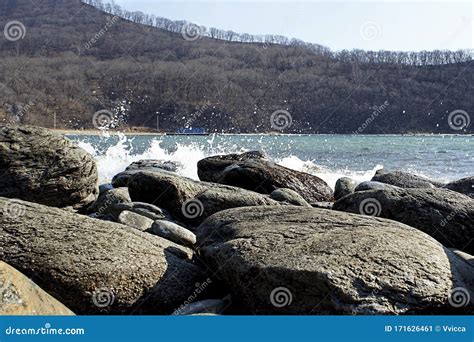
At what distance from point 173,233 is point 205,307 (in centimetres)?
195

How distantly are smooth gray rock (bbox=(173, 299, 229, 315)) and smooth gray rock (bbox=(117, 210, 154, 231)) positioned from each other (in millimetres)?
2360

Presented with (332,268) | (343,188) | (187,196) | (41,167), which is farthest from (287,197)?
(332,268)

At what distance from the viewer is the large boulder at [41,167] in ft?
26.6

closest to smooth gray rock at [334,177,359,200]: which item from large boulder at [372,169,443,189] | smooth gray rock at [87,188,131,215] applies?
large boulder at [372,169,443,189]

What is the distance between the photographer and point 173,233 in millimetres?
6617

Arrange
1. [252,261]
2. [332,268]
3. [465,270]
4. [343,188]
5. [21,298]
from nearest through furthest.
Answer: [21,298] < [332,268] < [252,261] < [465,270] < [343,188]

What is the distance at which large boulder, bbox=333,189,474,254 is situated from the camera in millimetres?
6852

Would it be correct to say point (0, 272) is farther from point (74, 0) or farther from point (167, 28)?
point (74, 0)

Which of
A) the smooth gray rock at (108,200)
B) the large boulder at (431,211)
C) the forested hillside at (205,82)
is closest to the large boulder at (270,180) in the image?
the smooth gray rock at (108,200)

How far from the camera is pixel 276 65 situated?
420ft

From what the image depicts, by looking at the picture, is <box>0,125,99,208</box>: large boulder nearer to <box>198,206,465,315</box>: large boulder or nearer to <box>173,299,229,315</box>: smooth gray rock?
<box>198,206,465,315</box>: large boulder

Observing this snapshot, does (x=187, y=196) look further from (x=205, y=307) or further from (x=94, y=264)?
(x=205, y=307)

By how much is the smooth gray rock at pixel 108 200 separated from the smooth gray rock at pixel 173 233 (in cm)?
211

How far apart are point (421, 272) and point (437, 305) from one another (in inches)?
11.9
